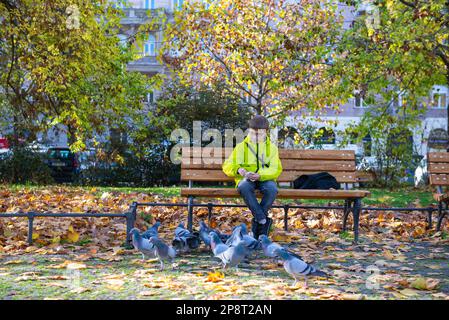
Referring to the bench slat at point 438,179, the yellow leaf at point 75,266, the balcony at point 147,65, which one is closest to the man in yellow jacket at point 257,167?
the yellow leaf at point 75,266

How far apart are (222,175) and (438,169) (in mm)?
3131

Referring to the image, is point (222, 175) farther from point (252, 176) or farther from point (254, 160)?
point (252, 176)

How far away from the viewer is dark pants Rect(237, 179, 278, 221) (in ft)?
24.3

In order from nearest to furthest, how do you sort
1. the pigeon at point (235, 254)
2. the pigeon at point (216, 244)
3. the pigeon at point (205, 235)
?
the pigeon at point (235, 254) < the pigeon at point (216, 244) < the pigeon at point (205, 235)

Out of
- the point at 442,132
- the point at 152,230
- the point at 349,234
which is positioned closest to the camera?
the point at 152,230

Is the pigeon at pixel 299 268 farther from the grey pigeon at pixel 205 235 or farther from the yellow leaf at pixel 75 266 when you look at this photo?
the yellow leaf at pixel 75 266

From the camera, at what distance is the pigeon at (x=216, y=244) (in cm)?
598

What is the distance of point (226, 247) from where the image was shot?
596cm

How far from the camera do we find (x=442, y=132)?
99.8 ft

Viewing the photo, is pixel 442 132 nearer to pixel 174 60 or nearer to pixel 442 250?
pixel 174 60

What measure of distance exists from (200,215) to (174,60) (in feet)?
54.8

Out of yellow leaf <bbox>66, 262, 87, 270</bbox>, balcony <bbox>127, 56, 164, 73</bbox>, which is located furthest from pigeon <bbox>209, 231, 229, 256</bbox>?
balcony <bbox>127, 56, 164, 73</bbox>
